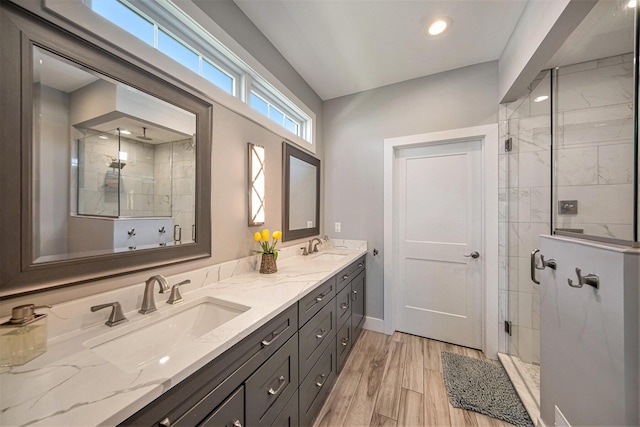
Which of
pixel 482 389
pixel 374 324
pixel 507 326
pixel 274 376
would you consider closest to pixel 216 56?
pixel 274 376

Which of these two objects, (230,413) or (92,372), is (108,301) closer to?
(92,372)

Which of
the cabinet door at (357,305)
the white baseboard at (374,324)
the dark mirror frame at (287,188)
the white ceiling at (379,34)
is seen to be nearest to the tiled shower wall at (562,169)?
the white ceiling at (379,34)

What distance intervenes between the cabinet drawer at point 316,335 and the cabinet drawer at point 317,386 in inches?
2.4

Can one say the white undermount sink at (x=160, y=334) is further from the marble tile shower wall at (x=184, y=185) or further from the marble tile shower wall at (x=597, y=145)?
the marble tile shower wall at (x=597, y=145)

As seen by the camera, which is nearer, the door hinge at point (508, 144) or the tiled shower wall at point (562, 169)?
the tiled shower wall at point (562, 169)

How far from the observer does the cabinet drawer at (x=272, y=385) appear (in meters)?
0.91

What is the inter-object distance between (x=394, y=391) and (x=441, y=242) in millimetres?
1438

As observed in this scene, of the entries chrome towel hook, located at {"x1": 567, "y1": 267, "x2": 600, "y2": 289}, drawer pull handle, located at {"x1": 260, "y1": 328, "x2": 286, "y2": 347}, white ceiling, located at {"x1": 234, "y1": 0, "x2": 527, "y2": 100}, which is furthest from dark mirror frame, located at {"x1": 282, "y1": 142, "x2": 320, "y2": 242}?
chrome towel hook, located at {"x1": 567, "y1": 267, "x2": 600, "y2": 289}

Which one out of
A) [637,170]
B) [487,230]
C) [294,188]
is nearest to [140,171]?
[294,188]

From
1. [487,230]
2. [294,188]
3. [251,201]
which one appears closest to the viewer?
[251,201]

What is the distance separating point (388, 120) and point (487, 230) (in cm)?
151

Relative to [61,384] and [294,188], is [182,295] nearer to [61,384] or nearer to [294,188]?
[61,384]

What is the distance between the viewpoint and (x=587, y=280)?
98cm

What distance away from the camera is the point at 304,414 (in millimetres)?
1281
